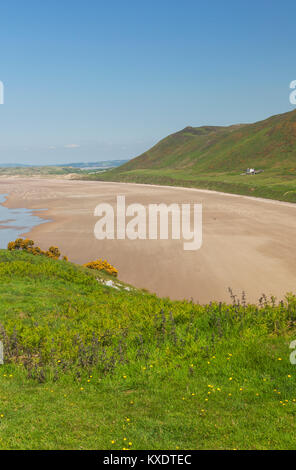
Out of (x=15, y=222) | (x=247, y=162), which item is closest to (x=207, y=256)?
(x=15, y=222)

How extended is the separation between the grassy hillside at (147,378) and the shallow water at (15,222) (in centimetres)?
2598

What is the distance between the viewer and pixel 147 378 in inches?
277

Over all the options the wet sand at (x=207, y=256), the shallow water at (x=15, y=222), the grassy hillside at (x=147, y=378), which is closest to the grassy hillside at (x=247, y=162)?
the wet sand at (x=207, y=256)

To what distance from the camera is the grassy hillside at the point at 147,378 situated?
510 centimetres

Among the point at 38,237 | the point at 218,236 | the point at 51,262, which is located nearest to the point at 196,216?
the point at 218,236

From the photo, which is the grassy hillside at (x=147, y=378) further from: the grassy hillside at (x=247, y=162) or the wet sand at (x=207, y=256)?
the grassy hillside at (x=247, y=162)

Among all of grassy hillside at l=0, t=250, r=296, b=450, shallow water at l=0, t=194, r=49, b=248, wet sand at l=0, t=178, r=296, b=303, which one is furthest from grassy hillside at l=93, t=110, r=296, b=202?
grassy hillside at l=0, t=250, r=296, b=450

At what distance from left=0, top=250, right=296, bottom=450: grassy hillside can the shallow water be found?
25982mm

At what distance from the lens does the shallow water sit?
37497 mm

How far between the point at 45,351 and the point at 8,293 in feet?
18.6

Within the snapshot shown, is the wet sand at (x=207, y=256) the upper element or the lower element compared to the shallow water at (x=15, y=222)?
lower

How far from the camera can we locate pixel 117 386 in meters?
6.78

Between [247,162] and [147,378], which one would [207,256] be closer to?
[147,378]

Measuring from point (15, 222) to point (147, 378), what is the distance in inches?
1725
